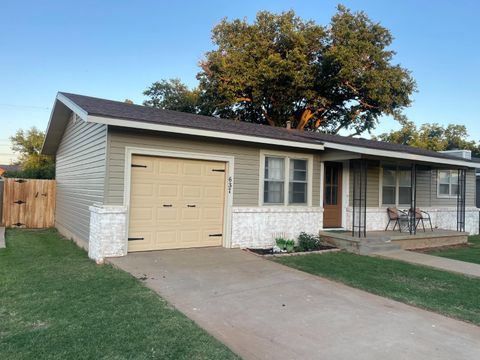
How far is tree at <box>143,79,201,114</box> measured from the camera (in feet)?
90.4

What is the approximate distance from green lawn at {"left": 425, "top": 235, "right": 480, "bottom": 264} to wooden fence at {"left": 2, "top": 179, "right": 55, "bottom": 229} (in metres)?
12.5

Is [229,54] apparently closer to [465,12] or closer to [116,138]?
[465,12]

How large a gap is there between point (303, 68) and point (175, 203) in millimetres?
17273

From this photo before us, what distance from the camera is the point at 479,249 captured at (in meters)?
10.8

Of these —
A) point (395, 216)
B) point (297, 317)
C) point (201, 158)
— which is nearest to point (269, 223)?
point (201, 158)

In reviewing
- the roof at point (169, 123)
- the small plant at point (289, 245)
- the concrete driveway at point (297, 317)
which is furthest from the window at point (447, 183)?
the concrete driveway at point (297, 317)

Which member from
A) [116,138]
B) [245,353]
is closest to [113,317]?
[245,353]

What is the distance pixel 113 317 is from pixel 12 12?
41.0 ft

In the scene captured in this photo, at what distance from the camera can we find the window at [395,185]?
12.1 m

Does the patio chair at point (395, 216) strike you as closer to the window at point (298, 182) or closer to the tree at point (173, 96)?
the window at point (298, 182)

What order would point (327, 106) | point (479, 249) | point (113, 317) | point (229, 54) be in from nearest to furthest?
point (113, 317) < point (479, 249) < point (229, 54) < point (327, 106)

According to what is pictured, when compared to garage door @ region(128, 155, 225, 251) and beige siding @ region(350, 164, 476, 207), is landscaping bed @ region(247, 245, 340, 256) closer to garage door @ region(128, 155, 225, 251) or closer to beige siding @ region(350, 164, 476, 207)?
garage door @ region(128, 155, 225, 251)

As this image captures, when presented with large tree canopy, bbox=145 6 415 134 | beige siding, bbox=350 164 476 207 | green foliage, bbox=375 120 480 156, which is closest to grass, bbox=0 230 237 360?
beige siding, bbox=350 164 476 207

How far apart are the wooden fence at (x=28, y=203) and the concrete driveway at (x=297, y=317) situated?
26.7 ft
